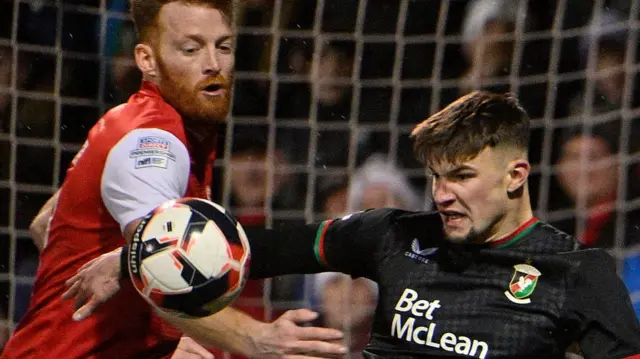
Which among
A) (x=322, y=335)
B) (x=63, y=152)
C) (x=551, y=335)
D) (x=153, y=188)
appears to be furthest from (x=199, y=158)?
(x=63, y=152)

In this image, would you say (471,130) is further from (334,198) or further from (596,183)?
(334,198)

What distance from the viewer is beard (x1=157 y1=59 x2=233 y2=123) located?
2.86m

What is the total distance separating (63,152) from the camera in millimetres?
4652

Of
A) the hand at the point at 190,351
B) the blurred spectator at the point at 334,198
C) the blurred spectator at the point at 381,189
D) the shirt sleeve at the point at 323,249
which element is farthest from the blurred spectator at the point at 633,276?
the hand at the point at 190,351

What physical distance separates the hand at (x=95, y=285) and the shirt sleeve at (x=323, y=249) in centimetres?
43

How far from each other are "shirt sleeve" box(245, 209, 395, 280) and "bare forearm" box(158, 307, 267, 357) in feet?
0.66

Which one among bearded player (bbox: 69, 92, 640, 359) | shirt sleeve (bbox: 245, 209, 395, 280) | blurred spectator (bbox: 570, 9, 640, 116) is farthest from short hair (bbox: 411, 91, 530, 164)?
blurred spectator (bbox: 570, 9, 640, 116)

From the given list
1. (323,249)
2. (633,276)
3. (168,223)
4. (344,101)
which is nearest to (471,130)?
(323,249)

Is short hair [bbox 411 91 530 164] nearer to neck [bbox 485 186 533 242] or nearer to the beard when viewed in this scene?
neck [bbox 485 186 533 242]

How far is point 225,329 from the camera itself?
263 centimetres

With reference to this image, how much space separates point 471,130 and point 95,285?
97 cm

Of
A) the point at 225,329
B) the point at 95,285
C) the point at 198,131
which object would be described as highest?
the point at 198,131

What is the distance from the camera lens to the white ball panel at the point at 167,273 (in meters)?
2.38

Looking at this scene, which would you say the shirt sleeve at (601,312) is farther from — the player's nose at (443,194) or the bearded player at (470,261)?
the player's nose at (443,194)
